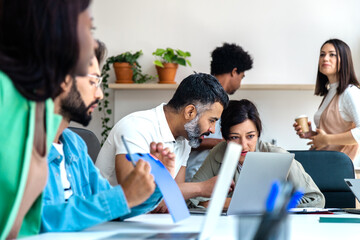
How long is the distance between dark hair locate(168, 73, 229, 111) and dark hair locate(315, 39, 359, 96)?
135 cm

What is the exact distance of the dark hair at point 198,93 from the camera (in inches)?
99.6

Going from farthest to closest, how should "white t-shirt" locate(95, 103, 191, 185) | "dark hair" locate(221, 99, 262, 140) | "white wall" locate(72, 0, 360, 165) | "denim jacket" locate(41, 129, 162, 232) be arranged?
"white wall" locate(72, 0, 360, 165) < "dark hair" locate(221, 99, 262, 140) < "white t-shirt" locate(95, 103, 191, 185) < "denim jacket" locate(41, 129, 162, 232)

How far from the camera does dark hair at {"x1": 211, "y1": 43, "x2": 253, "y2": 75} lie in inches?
155

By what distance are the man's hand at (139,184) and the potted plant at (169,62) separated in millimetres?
2991

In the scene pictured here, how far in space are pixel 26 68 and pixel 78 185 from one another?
26.1 inches

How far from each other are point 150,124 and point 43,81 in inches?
55.0

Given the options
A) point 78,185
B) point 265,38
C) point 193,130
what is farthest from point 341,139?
point 78,185

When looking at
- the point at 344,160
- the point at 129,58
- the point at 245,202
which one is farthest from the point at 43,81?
the point at 129,58

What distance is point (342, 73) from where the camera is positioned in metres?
3.63

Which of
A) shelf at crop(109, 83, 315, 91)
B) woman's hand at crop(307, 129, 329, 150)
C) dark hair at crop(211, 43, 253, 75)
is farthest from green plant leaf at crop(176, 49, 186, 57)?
woman's hand at crop(307, 129, 329, 150)

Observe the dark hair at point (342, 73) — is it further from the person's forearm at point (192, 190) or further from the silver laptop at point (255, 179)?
the silver laptop at point (255, 179)

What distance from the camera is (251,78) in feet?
15.1

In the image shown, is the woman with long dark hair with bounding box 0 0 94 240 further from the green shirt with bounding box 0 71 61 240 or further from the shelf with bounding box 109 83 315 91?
the shelf with bounding box 109 83 315 91

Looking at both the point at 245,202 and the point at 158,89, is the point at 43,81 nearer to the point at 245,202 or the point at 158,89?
the point at 245,202
